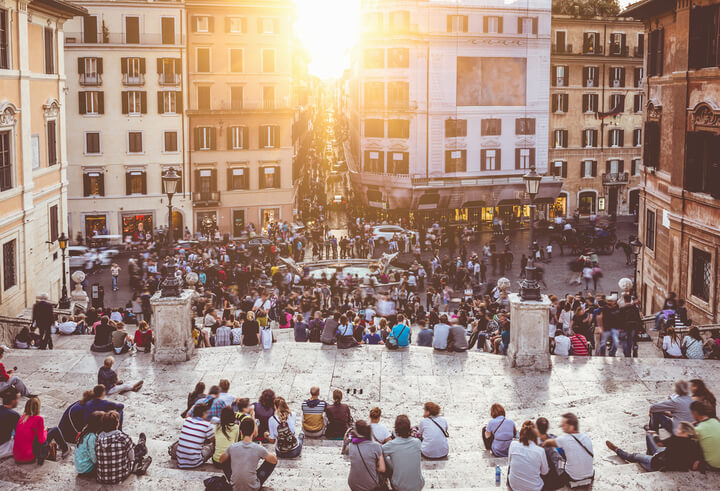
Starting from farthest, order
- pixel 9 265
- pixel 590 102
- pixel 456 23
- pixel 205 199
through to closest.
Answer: pixel 590 102
pixel 456 23
pixel 205 199
pixel 9 265

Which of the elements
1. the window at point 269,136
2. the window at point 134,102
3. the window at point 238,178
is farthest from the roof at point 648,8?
the window at point 134,102

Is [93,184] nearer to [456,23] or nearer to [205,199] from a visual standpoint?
[205,199]

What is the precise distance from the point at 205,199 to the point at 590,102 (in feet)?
94.1

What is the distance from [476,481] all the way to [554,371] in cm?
662

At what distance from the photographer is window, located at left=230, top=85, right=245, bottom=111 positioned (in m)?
55.0

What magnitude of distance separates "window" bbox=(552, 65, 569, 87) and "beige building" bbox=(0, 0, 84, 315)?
36.8m

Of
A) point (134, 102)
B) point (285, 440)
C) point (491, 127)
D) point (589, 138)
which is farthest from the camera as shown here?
point (589, 138)

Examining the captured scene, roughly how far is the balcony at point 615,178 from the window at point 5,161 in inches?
1787

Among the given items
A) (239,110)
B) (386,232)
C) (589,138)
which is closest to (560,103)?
(589,138)

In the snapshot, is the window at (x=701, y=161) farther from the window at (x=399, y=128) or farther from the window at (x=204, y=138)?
the window at (x=204, y=138)

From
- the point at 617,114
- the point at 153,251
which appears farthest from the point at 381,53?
the point at 153,251

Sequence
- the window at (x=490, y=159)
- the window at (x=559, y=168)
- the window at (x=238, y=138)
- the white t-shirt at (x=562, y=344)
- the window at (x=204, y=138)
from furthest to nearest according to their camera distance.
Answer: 1. the window at (x=559, y=168)
2. the window at (x=490, y=159)
3. the window at (x=238, y=138)
4. the window at (x=204, y=138)
5. the white t-shirt at (x=562, y=344)

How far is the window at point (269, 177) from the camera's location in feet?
185

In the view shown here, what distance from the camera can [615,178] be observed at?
205 ft
